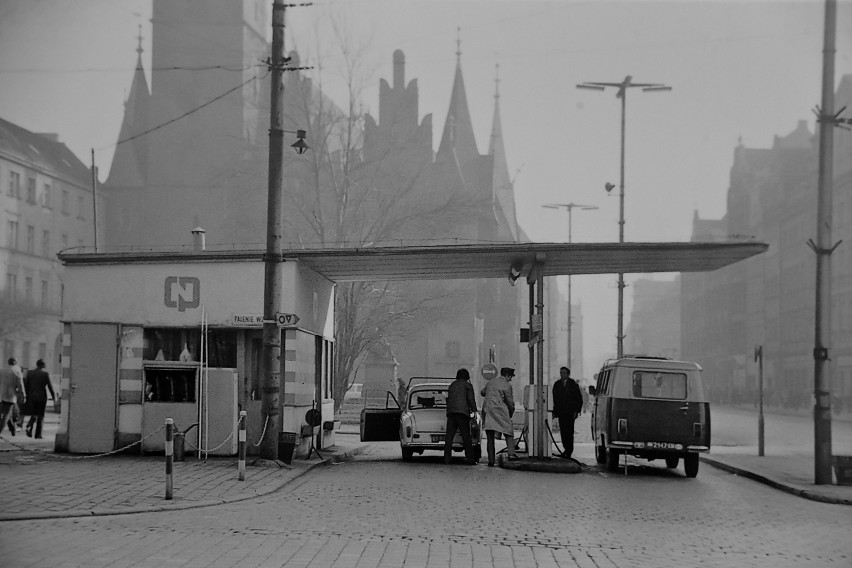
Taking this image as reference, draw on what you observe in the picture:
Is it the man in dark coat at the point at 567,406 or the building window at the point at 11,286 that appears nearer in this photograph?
the man in dark coat at the point at 567,406

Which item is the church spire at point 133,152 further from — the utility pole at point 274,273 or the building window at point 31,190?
the utility pole at point 274,273

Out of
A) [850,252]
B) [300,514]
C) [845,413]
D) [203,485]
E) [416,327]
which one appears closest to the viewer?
[300,514]

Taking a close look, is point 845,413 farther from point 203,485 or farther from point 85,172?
point 85,172

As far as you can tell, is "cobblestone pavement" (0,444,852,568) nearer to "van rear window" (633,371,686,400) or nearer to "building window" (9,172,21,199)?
"van rear window" (633,371,686,400)

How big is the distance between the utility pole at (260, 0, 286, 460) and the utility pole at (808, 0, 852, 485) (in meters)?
8.80

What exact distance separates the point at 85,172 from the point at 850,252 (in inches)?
2280

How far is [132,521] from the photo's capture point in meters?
12.9

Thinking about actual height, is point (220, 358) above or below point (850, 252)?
below

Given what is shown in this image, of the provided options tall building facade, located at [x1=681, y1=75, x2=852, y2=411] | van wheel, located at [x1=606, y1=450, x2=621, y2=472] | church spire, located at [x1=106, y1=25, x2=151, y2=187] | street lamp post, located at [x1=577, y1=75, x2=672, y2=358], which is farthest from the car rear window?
church spire, located at [x1=106, y1=25, x2=151, y2=187]

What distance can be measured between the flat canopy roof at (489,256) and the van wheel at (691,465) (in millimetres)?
3893

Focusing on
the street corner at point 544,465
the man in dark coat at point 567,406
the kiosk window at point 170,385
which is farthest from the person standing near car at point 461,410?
the kiosk window at point 170,385

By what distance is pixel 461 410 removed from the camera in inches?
893

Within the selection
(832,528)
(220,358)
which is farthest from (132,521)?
(220,358)

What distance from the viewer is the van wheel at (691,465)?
2161 cm
